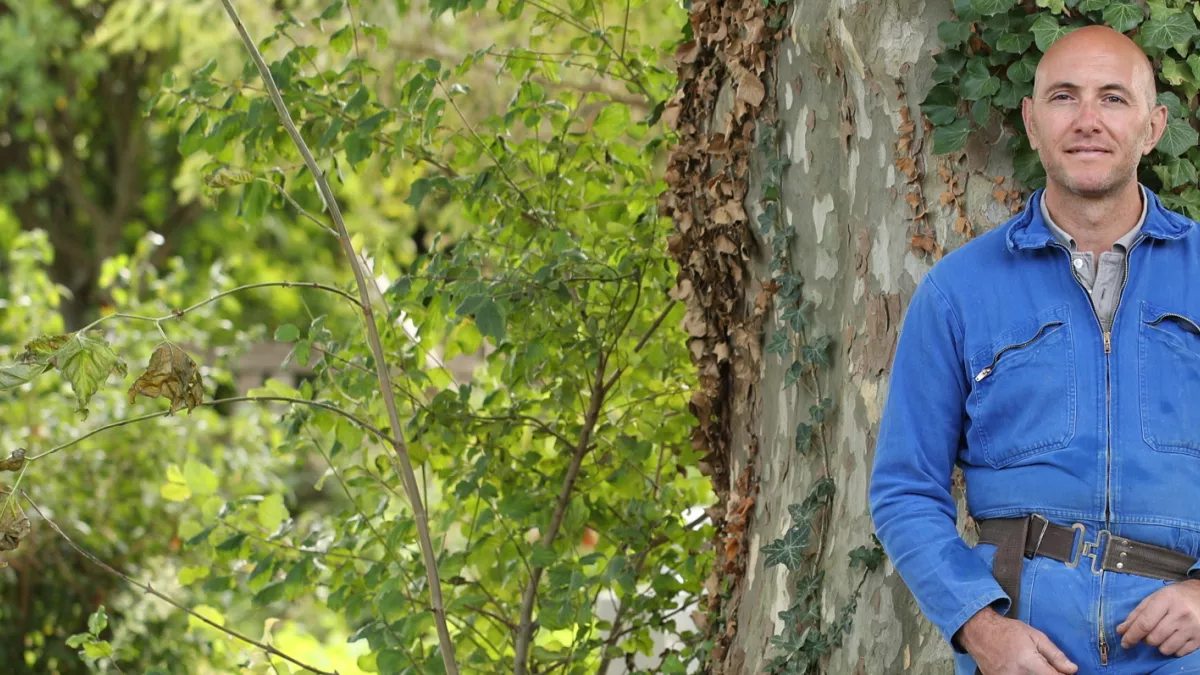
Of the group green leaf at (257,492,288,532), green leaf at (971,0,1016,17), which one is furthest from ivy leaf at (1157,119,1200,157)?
green leaf at (257,492,288,532)

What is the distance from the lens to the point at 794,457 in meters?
3.06

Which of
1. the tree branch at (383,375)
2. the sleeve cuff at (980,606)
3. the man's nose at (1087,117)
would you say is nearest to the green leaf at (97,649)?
the tree branch at (383,375)

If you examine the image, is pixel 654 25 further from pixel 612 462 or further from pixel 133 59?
pixel 133 59

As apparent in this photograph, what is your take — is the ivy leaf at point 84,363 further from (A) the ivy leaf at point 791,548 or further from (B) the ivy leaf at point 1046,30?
(B) the ivy leaf at point 1046,30

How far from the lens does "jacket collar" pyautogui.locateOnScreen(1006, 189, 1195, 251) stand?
2117mm

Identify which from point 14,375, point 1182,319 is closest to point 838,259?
point 1182,319

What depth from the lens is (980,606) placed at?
6.66 feet

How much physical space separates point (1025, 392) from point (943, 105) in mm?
764

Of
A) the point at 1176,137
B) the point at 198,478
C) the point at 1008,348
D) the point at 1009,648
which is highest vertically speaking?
the point at 198,478

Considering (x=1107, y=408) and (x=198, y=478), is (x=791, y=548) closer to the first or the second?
(x=1107, y=408)

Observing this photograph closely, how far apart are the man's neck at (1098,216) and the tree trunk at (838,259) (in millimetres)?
512

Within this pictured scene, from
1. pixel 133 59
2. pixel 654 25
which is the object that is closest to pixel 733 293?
pixel 654 25

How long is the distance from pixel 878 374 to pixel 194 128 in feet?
6.48

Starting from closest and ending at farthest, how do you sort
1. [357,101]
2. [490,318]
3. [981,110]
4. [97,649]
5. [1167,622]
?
[1167,622]
[981,110]
[490,318]
[97,649]
[357,101]
